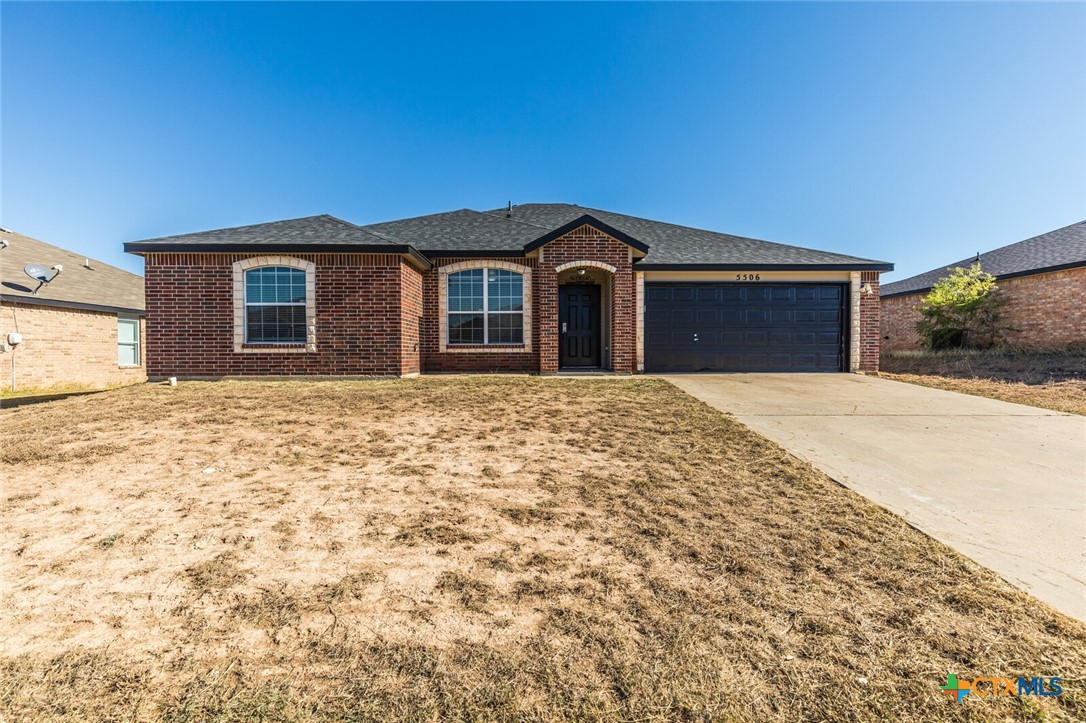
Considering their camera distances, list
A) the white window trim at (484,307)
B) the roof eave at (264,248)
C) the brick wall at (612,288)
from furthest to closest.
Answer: the white window trim at (484,307) < the brick wall at (612,288) < the roof eave at (264,248)

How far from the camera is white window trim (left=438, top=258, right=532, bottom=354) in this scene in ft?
38.9

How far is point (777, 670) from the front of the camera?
1761 mm

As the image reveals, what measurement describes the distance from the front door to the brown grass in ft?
25.7

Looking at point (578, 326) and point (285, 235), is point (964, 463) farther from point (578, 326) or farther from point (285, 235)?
point (285, 235)

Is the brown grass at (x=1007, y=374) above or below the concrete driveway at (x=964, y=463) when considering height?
above

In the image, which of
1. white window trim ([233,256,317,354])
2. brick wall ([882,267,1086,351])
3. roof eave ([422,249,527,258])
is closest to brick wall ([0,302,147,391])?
white window trim ([233,256,317,354])

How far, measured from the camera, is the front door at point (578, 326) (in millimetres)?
12539

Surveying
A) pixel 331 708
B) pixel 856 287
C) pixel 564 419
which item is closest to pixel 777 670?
pixel 331 708

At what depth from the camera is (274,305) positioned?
10.2 m

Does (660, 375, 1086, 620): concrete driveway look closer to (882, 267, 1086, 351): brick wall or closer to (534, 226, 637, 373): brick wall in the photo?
(534, 226, 637, 373): brick wall

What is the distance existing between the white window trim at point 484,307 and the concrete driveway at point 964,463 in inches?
200

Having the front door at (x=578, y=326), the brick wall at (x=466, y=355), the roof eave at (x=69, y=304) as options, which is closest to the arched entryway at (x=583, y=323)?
the front door at (x=578, y=326)

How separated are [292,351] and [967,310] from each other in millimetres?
21694

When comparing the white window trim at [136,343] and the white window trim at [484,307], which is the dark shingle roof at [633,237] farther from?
the white window trim at [136,343]
